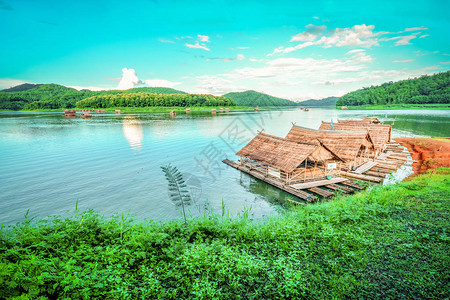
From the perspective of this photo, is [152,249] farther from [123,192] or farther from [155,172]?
[155,172]

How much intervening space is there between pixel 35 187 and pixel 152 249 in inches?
663

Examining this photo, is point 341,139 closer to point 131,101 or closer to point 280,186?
point 280,186

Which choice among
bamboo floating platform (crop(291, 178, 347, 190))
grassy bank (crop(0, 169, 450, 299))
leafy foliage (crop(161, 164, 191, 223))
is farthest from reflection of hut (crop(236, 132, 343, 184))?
grassy bank (crop(0, 169, 450, 299))

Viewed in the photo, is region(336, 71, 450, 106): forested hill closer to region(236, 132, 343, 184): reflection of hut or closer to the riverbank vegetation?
the riverbank vegetation

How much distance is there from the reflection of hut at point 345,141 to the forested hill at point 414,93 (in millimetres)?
132489

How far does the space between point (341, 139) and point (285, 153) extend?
763 centimetres

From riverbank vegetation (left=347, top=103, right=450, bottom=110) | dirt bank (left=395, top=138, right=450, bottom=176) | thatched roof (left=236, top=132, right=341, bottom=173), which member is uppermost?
riverbank vegetation (left=347, top=103, right=450, bottom=110)

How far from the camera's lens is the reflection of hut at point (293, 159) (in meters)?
16.5

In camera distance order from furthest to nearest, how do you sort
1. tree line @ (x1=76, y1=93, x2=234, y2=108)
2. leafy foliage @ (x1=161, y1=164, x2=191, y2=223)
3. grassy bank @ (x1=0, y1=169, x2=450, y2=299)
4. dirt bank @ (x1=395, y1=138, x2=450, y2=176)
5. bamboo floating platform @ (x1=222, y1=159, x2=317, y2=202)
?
tree line @ (x1=76, y1=93, x2=234, y2=108)
dirt bank @ (x1=395, y1=138, x2=450, y2=176)
leafy foliage @ (x1=161, y1=164, x2=191, y2=223)
bamboo floating platform @ (x1=222, y1=159, x2=317, y2=202)
grassy bank @ (x1=0, y1=169, x2=450, y2=299)

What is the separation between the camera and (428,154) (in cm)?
2498

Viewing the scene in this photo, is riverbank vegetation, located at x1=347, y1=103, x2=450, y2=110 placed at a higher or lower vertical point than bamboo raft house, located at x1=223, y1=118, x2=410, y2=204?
higher

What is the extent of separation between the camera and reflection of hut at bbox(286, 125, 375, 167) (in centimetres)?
1952

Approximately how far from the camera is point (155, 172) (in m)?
20.9

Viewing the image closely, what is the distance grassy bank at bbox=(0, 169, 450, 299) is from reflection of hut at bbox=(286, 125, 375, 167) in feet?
40.1
